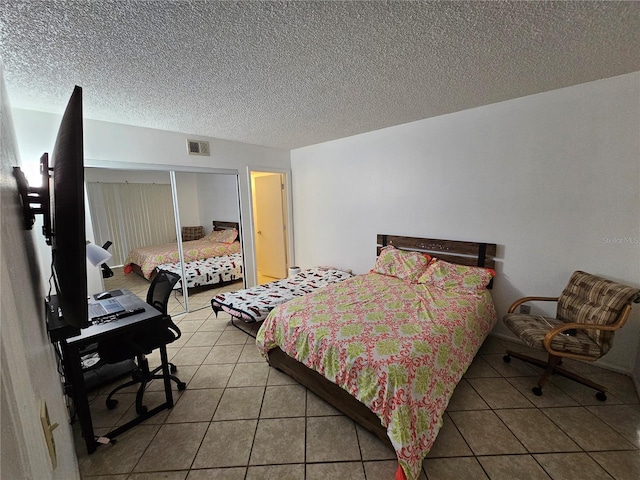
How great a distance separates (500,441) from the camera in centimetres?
168

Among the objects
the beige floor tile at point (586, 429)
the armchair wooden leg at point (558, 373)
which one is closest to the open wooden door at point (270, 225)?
the armchair wooden leg at point (558, 373)

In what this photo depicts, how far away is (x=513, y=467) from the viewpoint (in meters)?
1.52

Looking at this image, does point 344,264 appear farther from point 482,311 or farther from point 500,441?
point 500,441

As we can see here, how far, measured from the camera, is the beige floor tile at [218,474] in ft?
4.98

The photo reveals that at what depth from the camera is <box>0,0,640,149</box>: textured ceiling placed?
1340 millimetres

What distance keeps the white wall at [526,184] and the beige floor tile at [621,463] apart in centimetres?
108

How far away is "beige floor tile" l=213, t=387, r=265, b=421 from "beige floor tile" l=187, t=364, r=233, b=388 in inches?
5.6

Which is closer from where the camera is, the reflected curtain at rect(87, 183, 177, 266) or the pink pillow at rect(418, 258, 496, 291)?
the pink pillow at rect(418, 258, 496, 291)

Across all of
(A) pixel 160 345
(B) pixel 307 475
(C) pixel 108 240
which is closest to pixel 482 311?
(B) pixel 307 475

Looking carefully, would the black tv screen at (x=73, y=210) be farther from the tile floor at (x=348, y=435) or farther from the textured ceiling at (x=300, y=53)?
the tile floor at (x=348, y=435)

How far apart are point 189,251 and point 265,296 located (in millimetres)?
1396

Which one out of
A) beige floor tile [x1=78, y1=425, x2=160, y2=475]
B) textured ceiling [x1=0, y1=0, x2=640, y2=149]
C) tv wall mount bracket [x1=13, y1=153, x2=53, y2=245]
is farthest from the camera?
beige floor tile [x1=78, y1=425, x2=160, y2=475]

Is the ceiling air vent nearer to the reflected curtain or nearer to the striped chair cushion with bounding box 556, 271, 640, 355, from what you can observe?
the reflected curtain

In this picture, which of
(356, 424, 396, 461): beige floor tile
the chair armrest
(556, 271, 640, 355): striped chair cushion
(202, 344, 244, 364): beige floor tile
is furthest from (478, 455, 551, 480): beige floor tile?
(202, 344, 244, 364): beige floor tile
